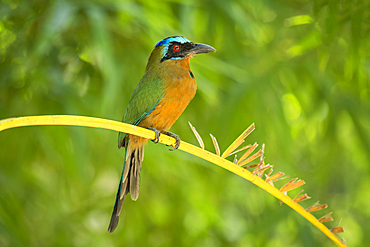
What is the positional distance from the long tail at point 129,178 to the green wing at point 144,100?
0.31ft

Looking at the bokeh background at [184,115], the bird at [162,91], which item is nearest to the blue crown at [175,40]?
the bird at [162,91]

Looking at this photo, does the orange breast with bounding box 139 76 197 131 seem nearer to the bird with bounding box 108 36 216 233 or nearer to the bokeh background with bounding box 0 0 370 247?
the bird with bounding box 108 36 216 233

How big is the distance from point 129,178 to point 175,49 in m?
0.41

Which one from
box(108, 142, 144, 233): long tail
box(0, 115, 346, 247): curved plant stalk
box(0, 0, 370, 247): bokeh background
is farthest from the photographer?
box(0, 0, 370, 247): bokeh background

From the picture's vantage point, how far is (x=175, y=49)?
1.05 meters

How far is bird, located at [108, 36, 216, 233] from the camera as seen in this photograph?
1004 mm

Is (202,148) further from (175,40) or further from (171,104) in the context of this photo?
(175,40)

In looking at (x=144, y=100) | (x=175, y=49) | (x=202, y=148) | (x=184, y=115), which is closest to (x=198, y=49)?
(x=175, y=49)

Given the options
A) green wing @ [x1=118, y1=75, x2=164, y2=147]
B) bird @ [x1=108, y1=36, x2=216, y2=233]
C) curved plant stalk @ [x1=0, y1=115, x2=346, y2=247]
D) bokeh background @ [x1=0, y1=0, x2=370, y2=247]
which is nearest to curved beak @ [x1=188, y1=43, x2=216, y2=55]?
bird @ [x1=108, y1=36, x2=216, y2=233]

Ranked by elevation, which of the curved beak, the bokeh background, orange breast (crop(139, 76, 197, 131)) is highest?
the bokeh background

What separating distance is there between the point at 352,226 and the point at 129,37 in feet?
7.96

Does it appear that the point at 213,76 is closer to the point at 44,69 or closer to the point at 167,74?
the point at 44,69

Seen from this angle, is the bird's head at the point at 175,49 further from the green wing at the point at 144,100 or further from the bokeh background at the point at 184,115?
the bokeh background at the point at 184,115

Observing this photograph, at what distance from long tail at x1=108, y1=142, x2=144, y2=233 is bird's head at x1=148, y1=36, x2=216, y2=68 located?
31cm
